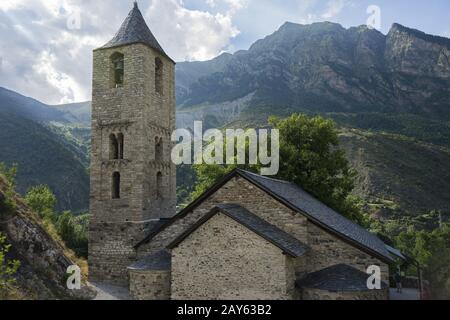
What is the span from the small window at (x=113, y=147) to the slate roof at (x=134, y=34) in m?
4.21

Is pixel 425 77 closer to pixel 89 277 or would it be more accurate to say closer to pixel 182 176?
pixel 182 176

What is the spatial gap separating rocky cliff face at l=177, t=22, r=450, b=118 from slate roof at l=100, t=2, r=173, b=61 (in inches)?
2734

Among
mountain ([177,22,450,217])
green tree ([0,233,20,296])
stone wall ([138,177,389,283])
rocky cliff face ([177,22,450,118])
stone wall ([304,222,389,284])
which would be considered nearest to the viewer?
green tree ([0,233,20,296])

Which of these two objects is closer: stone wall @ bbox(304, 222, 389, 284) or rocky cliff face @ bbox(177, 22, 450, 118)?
stone wall @ bbox(304, 222, 389, 284)

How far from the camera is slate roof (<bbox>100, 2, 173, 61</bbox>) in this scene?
61.1 ft

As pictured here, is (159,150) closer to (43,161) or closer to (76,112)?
(43,161)

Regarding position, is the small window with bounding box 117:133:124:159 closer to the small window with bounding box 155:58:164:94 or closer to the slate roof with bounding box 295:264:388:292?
the small window with bounding box 155:58:164:94

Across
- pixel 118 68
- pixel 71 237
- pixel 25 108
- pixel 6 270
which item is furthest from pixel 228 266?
pixel 25 108

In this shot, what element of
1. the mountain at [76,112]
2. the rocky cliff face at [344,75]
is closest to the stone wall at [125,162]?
the rocky cliff face at [344,75]

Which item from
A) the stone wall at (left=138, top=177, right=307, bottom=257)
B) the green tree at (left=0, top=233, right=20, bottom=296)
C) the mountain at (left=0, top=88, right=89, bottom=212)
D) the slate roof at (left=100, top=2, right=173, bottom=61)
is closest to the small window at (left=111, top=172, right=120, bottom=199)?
the stone wall at (left=138, top=177, right=307, bottom=257)

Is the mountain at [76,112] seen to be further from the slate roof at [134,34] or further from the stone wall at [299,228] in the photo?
the stone wall at [299,228]

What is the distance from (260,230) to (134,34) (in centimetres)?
1166

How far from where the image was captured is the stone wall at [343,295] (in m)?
11.1

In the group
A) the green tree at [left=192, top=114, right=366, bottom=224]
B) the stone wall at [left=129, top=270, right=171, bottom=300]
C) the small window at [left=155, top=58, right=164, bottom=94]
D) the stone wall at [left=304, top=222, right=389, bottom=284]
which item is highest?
the small window at [left=155, top=58, right=164, bottom=94]
